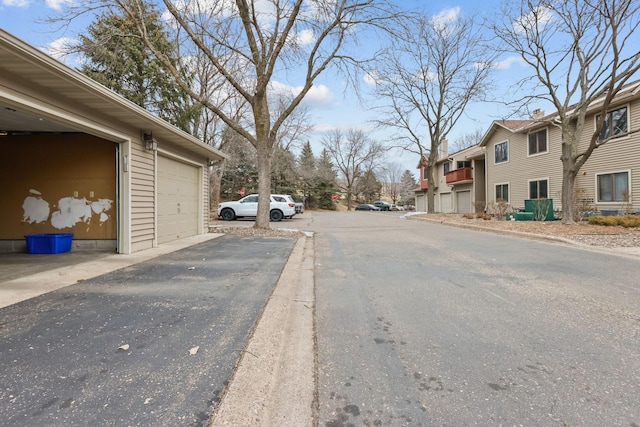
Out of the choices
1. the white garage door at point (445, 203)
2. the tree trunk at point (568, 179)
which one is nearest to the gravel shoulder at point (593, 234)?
the tree trunk at point (568, 179)

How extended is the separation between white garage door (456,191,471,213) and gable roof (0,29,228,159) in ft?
86.4

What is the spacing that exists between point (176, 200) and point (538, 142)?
64.3ft

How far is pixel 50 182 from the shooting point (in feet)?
25.2

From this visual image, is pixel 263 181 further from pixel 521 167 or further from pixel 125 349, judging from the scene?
pixel 521 167

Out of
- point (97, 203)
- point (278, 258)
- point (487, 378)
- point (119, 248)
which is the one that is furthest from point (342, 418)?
point (97, 203)

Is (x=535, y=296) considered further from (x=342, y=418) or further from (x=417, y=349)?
(x=342, y=418)

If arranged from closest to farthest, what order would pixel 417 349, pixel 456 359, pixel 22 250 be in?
pixel 456 359 → pixel 417 349 → pixel 22 250

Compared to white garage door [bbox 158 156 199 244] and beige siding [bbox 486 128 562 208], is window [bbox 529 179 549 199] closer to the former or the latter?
→ beige siding [bbox 486 128 562 208]

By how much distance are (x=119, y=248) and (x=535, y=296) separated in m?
7.68

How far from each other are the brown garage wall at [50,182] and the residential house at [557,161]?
653 inches

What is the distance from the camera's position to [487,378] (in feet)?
7.95

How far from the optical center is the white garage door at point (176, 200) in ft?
29.5

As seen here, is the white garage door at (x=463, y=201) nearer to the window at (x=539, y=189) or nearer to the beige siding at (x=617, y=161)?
the window at (x=539, y=189)

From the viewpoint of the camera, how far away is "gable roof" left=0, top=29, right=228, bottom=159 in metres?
4.20
